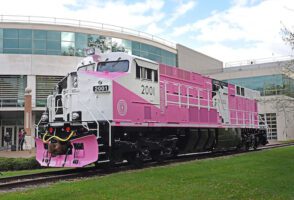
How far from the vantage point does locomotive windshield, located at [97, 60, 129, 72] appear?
44.3 feet

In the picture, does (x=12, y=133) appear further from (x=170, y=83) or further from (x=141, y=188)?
(x=141, y=188)

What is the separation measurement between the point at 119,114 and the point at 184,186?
4.29 metres

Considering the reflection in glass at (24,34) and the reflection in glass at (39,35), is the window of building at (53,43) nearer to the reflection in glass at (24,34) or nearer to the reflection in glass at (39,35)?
the reflection in glass at (39,35)

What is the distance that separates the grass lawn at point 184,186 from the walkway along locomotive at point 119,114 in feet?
6.01

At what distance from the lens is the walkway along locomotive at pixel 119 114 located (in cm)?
1218

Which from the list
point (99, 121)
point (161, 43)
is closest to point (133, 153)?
point (99, 121)

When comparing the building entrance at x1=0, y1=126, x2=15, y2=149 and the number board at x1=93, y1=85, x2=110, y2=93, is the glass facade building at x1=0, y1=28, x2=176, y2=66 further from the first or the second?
the number board at x1=93, y1=85, x2=110, y2=93

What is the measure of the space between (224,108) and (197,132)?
141 inches

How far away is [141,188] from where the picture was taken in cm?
888

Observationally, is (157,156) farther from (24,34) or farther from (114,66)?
(24,34)

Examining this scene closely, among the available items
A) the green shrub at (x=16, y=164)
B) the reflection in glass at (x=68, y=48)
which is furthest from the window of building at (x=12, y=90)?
the green shrub at (x=16, y=164)

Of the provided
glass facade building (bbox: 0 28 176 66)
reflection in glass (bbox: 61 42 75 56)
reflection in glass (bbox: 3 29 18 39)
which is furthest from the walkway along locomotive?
reflection in glass (bbox: 3 29 18 39)

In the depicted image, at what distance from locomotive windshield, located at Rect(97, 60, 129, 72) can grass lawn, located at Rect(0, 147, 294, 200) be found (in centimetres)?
390

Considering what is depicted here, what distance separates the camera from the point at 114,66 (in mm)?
13719
